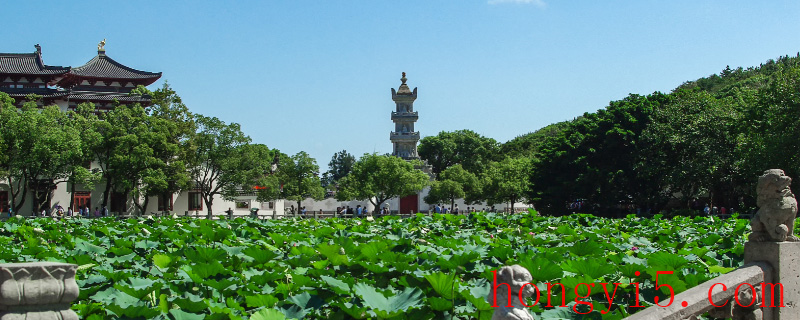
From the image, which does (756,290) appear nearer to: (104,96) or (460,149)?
(104,96)

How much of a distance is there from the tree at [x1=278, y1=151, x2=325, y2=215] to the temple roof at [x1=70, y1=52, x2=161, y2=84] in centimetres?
1365

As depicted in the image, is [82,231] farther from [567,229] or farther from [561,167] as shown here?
[561,167]

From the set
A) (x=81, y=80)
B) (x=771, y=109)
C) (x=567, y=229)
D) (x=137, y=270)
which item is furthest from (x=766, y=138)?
(x=81, y=80)

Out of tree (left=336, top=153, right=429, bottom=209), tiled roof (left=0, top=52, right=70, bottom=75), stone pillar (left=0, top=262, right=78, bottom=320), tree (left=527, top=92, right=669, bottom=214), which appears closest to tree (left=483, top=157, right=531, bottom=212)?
tree (left=336, top=153, right=429, bottom=209)

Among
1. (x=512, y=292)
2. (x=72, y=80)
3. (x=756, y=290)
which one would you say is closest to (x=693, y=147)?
(x=756, y=290)

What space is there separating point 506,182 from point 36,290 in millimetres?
56639

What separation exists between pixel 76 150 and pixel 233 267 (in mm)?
34057

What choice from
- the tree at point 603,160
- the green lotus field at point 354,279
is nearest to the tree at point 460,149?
the tree at point 603,160

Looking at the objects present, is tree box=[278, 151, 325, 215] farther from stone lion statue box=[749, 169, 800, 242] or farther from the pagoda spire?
stone lion statue box=[749, 169, 800, 242]

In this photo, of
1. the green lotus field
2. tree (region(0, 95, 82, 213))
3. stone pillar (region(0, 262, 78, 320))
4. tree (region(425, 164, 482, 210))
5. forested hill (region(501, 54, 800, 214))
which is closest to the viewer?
stone pillar (region(0, 262, 78, 320))

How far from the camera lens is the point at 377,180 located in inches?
2147

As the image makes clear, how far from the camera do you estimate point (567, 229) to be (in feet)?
34.7

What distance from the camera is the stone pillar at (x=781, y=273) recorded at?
618 cm

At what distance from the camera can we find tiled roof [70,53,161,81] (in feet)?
177
